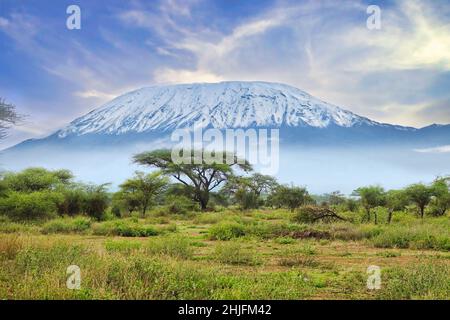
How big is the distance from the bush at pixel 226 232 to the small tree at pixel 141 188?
16.5 metres

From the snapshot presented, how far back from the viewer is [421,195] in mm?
27953

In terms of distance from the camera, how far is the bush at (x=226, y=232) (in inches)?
658

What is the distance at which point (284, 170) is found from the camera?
7544 inches

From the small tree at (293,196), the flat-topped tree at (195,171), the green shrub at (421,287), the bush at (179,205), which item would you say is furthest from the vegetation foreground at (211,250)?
the flat-topped tree at (195,171)

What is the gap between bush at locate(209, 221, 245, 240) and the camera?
16719mm

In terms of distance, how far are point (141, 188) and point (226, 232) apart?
18016 millimetres

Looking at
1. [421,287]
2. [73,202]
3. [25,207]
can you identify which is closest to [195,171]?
[73,202]

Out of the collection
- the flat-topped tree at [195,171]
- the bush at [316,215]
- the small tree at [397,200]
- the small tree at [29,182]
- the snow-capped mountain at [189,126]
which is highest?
the snow-capped mountain at [189,126]

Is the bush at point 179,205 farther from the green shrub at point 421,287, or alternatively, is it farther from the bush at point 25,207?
the green shrub at point 421,287

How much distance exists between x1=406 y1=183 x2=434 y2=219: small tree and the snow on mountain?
123215 millimetres

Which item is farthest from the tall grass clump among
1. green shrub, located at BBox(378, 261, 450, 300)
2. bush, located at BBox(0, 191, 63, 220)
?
bush, located at BBox(0, 191, 63, 220)

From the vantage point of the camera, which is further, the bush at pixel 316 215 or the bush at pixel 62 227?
the bush at pixel 316 215

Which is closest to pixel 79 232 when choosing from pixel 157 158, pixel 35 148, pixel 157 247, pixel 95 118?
pixel 157 247
